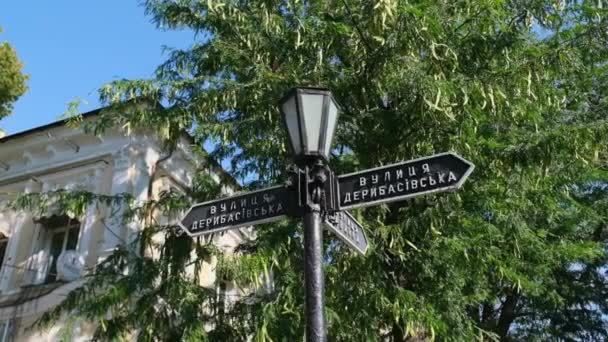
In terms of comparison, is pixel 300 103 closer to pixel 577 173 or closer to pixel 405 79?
pixel 405 79

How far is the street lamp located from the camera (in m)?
3.90

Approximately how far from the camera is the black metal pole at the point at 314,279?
355 cm

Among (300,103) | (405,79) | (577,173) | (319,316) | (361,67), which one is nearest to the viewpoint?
(319,316)

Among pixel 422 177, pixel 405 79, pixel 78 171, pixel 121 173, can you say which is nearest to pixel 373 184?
pixel 422 177

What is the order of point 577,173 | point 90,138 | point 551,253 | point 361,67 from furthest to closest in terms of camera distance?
point 90,138, point 551,253, point 577,173, point 361,67

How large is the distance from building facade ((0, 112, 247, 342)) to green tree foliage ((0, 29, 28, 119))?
5.28 m

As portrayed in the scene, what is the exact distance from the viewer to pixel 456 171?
4023mm

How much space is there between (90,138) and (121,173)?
5.04ft

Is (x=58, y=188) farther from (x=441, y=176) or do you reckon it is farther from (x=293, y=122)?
(x=441, y=176)

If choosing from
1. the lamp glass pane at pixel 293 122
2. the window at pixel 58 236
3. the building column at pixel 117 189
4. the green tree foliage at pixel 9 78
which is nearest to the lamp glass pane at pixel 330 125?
the lamp glass pane at pixel 293 122

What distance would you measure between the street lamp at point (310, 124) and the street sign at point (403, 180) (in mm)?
307

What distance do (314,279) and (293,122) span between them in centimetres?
98

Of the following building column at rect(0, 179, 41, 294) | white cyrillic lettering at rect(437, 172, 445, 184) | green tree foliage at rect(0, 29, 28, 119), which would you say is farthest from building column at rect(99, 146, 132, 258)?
white cyrillic lettering at rect(437, 172, 445, 184)

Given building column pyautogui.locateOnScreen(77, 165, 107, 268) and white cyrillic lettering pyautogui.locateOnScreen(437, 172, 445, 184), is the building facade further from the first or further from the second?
white cyrillic lettering pyautogui.locateOnScreen(437, 172, 445, 184)
